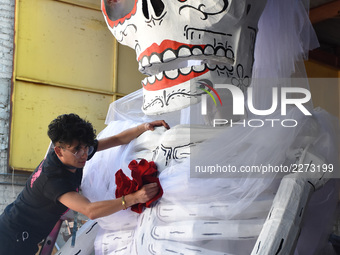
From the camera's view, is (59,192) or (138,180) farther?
(59,192)

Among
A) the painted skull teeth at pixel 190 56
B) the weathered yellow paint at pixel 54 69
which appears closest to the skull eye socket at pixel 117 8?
the painted skull teeth at pixel 190 56

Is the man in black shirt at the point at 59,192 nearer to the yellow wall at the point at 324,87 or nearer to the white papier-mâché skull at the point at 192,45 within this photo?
the white papier-mâché skull at the point at 192,45

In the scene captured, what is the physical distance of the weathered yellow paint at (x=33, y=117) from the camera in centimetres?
484

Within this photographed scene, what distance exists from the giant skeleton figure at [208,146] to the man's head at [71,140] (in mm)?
181

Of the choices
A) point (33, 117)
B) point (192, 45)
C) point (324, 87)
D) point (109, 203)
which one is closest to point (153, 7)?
point (192, 45)

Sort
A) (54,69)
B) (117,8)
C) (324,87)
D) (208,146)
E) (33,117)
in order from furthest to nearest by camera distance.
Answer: (324,87), (54,69), (33,117), (117,8), (208,146)

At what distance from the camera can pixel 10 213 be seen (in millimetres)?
2309

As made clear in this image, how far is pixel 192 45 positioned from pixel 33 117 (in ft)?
10.6

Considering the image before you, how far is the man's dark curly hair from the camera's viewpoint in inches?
82.6

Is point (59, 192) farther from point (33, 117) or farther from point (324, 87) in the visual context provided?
point (324, 87)

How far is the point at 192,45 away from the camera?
6.41 ft

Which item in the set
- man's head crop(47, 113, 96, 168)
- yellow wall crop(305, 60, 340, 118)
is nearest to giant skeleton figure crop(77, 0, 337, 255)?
man's head crop(47, 113, 96, 168)

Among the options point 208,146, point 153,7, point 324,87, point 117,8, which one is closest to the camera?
point 208,146

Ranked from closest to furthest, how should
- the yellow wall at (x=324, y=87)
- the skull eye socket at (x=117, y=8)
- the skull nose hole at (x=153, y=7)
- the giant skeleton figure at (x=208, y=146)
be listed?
the giant skeleton figure at (x=208, y=146) < the skull nose hole at (x=153, y=7) < the skull eye socket at (x=117, y=8) < the yellow wall at (x=324, y=87)
